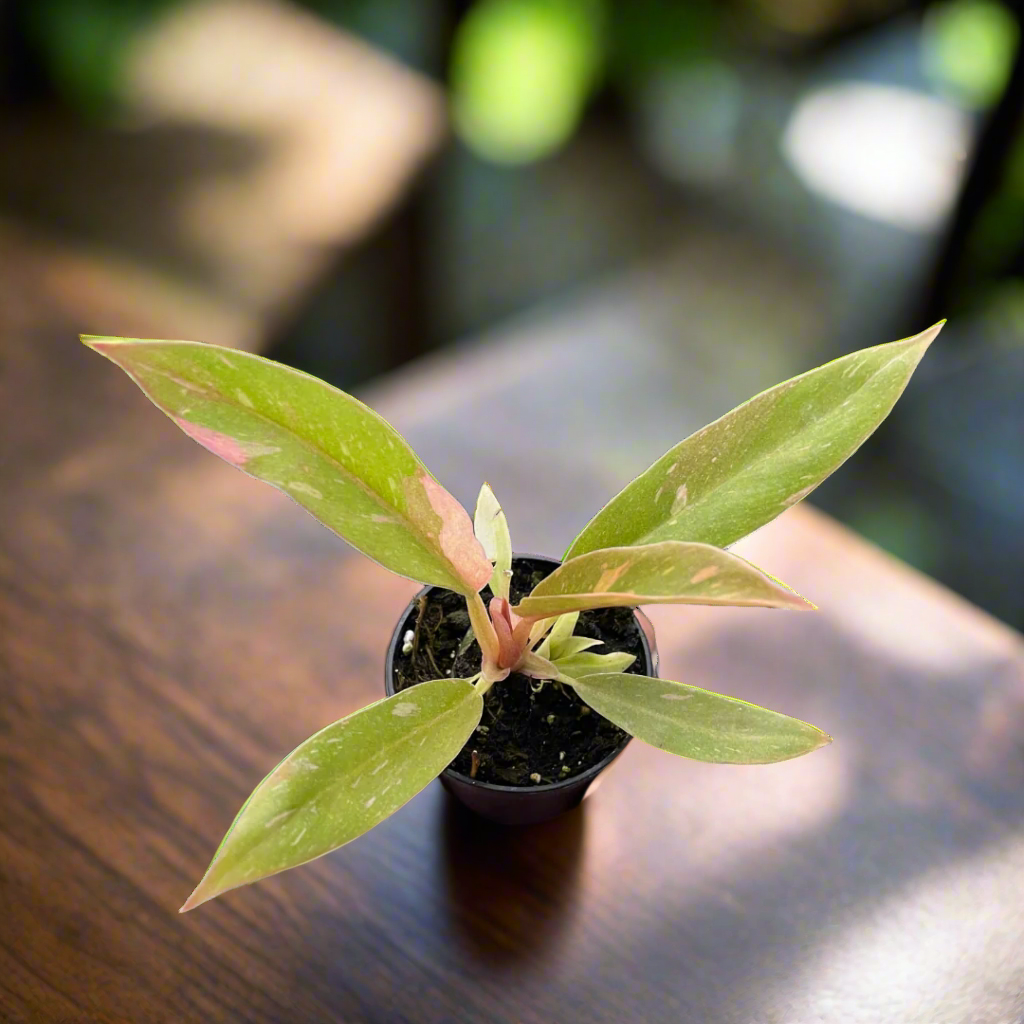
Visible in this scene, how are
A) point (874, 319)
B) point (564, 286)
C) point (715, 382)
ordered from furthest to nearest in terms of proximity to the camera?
point (564, 286) → point (874, 319) → point (715, 382)

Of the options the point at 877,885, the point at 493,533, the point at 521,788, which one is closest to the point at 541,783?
the point at 521,788

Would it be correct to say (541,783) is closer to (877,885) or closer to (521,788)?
(521,788)

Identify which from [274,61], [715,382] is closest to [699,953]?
[715,382]

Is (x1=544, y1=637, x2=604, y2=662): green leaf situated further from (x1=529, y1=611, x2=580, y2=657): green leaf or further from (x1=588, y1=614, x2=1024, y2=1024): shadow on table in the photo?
(x1=588, y1=614, x2=1024, y2=1024): shadow on table

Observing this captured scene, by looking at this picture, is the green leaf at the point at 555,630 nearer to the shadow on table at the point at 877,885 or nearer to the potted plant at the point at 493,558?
Answer: the potted plant at the point at 493,558

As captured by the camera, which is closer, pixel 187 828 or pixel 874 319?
pixel 187 828

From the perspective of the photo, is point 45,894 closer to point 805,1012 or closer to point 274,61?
point 805,1012

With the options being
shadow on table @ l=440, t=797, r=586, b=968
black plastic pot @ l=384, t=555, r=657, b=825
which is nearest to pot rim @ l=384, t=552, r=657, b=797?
black plastic pot @ l=384, t=555, r=657, b=825
